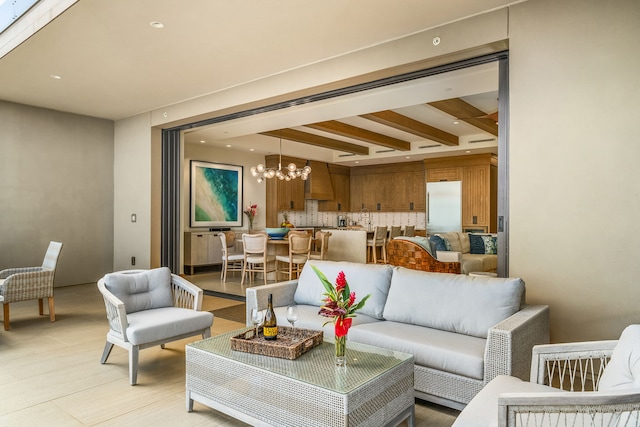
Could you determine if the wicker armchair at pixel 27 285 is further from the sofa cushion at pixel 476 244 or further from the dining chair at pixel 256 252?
the sofa cushion at pixel 476 244

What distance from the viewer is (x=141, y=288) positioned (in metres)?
3.65

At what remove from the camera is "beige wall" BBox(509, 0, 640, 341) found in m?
2.95

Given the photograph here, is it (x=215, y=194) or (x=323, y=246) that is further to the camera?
(x=215, y=194)

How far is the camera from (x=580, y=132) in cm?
312

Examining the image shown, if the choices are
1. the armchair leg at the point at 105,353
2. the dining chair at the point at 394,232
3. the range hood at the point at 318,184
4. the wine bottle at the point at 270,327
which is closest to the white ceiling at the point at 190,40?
the wine bottle at the point at 270,327

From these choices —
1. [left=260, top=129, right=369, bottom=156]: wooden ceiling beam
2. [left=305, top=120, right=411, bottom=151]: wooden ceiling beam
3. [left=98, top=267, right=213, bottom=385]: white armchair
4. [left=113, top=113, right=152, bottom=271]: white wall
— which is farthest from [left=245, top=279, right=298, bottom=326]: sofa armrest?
[left=260, top=129, right=369, bottom=156]: wooden ceiling beam

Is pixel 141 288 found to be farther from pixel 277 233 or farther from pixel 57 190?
pixel 57 190

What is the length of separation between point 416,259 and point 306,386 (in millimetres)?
3966

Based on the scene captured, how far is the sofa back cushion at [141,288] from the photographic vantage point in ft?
11.4

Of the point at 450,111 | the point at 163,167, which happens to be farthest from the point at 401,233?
the point at 163,167

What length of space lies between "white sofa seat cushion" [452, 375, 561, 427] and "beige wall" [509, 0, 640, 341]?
152 centimetres

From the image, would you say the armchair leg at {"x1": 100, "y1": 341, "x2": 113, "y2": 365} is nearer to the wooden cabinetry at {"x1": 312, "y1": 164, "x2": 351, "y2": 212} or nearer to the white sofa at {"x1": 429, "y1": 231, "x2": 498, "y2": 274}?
the white sofa at {"x1": 429, "y1": 231, "x2": 498, "y2": 274}

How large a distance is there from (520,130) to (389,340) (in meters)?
2.05

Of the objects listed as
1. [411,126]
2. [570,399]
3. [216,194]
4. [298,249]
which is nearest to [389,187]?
[411,126]
